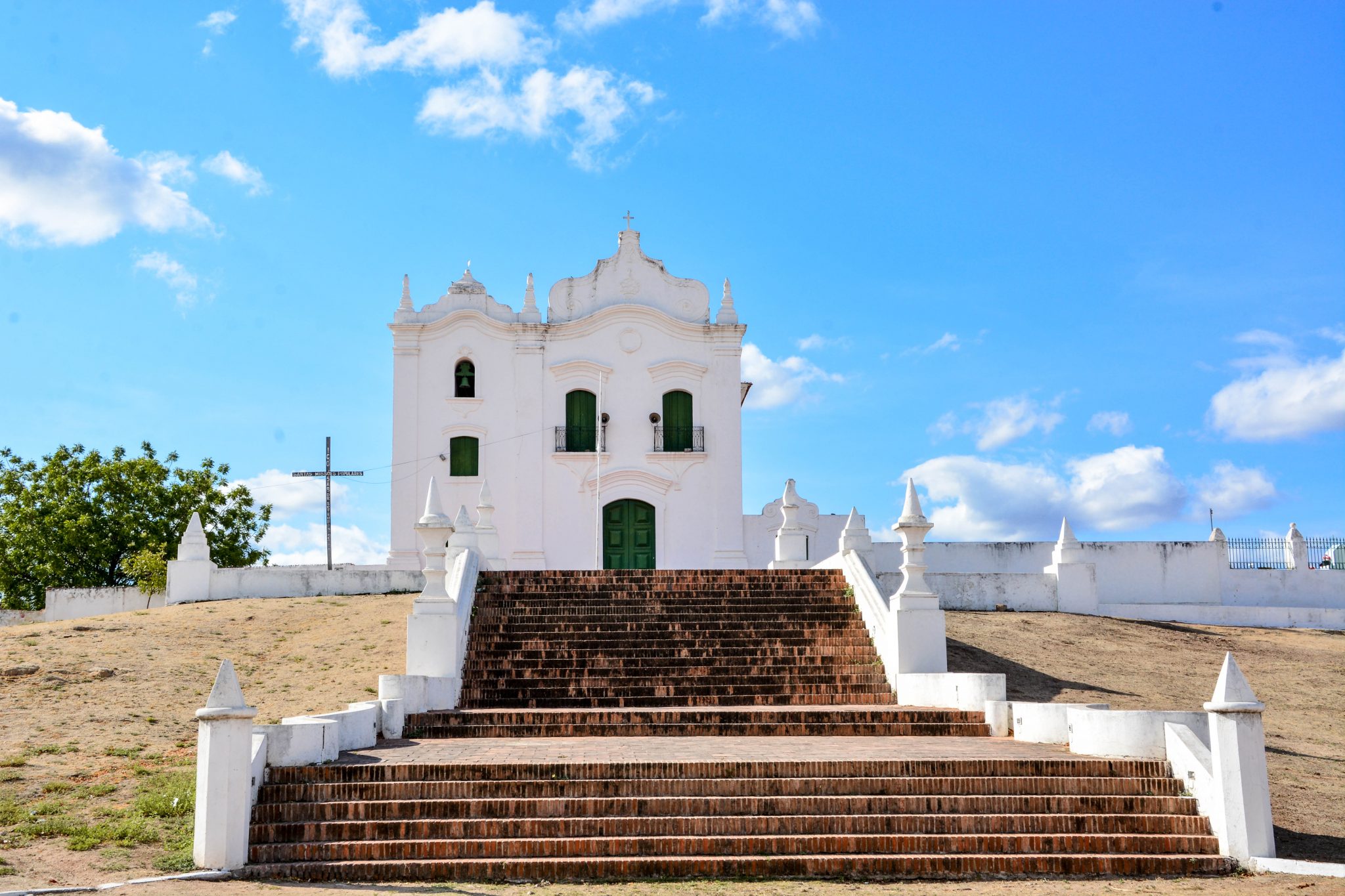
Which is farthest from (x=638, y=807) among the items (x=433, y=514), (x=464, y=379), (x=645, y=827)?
(x=464, y=379)

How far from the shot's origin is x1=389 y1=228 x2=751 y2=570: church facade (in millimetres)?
27766

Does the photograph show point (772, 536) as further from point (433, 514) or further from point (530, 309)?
point (433, 514)

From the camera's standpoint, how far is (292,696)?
627 inches

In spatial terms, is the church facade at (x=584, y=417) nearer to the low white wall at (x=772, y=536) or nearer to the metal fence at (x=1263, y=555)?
the low white wall at (x=772, y=536)

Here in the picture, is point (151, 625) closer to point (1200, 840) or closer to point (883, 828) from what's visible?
point (883, 828)

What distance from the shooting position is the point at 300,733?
10297mm

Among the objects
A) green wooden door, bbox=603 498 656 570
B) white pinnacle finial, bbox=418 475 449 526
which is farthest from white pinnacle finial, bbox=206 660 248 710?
green wooden door, bbox=603 498 656 570

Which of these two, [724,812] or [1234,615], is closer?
[724,812]

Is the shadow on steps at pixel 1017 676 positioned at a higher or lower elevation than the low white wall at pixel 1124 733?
higher

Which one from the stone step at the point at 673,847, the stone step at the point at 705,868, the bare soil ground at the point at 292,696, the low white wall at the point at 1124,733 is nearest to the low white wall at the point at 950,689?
the low white wall at the point at 1124,733

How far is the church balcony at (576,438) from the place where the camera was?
28.2m

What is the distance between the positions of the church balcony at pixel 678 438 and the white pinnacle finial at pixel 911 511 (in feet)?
41.8

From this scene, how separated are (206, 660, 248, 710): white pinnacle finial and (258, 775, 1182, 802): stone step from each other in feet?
3.37

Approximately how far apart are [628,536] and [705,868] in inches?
→ 742
